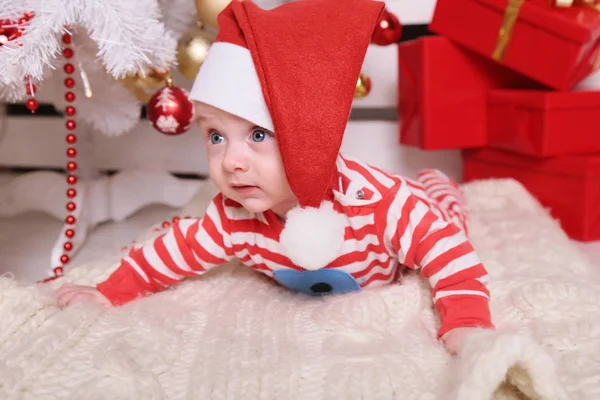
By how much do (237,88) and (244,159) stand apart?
0.26 ft

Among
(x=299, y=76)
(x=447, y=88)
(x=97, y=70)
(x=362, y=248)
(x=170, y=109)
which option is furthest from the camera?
(x=447, y=88)

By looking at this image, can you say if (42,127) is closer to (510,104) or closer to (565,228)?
(510,104)

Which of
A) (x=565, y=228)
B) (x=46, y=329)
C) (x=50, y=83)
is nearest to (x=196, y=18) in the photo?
(x=50, y=83)

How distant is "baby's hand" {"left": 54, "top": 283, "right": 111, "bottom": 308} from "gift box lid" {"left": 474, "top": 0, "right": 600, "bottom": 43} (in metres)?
0.86

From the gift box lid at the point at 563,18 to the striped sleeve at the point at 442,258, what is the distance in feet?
1.60

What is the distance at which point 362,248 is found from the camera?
30.9 inches

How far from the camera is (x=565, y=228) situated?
1.19 meters

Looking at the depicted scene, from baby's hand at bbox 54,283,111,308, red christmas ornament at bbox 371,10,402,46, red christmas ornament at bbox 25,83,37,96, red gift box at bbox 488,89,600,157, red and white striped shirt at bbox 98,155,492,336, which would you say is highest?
red christmas ornament at bbox 371,10,402,46

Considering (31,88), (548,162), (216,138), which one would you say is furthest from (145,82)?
(548,162)

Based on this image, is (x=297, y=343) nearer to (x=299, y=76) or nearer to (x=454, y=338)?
(x=454, y=338)

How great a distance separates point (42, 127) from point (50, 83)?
0.51 metres

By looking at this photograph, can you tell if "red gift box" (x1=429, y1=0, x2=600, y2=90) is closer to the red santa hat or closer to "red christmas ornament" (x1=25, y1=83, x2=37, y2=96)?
the red santa hat

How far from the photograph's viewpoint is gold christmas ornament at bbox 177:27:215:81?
3.44 feet

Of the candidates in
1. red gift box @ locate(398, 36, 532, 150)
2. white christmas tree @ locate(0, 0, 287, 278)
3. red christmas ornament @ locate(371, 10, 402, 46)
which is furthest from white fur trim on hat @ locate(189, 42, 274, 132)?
red gift box @ locate(398, 36, 532, 150)
